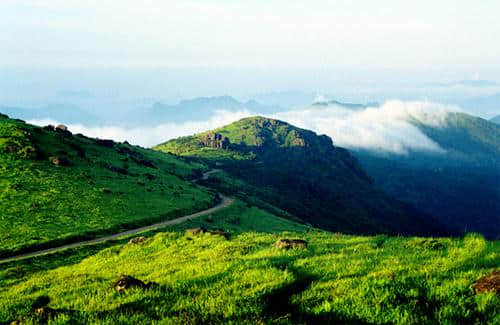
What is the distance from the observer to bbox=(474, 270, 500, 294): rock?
1059cm

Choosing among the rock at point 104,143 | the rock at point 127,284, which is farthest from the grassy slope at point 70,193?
the rock at point 127,284

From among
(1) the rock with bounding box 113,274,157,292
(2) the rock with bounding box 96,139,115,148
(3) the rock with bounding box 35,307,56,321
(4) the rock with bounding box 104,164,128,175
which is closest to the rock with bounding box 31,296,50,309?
(1) the rock with bounding box 113,274,157,292

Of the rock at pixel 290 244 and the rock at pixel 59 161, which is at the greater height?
the rock at pixel 59 161

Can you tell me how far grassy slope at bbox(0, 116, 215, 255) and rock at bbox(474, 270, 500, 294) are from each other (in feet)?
154

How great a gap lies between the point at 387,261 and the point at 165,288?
8673 millimetres

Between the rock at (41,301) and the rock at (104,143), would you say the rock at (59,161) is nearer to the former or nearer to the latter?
the rock at (104,143)

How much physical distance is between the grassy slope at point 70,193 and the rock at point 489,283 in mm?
46852

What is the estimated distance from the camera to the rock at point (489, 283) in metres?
10.6

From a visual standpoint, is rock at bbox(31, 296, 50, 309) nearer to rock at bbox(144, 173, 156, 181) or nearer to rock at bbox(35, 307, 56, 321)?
rock at bbox(35, 307, 56, 321)

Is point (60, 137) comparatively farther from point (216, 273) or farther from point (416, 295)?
point (416, 295)

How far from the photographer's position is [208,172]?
188 m

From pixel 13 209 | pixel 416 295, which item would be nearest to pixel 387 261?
pixel 416 295

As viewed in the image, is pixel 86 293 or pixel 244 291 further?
pixel 86 293

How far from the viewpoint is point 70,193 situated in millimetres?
66562
